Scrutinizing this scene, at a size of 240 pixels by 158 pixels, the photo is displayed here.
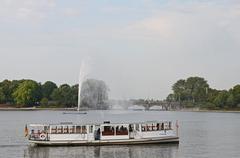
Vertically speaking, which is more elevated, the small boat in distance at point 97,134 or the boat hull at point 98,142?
the small boat in distance at point 97,134

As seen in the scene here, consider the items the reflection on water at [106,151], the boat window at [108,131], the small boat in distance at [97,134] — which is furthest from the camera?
the boat window at [108,131]

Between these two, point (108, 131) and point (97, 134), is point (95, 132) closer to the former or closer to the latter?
point (97, 134)

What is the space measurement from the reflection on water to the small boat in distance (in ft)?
4.52

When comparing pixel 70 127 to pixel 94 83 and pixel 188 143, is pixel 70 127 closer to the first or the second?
pixel 188 143

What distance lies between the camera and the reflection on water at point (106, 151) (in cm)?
7556

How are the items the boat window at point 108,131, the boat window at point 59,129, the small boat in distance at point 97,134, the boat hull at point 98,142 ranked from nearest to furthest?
the boat hull at point 98,142, the small boat in distance at point 97,134, the boat window at point 59,129, the boat window at point 108,131

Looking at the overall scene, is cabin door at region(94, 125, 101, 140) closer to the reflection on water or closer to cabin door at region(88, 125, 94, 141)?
cabin door at region(88, 125, 94, 141)

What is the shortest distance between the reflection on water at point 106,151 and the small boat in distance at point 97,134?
1.38 m

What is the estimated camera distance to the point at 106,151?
261ft

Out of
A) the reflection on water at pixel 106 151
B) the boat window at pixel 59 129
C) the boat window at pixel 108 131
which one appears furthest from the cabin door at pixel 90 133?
the boat window at pixel 59 129

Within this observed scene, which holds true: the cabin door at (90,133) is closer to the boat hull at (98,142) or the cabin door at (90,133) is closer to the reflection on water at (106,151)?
the boat hull at (98,142)

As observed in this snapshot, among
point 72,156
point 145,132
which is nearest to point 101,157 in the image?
point 72,156

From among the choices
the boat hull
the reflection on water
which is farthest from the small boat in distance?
the reflection on water

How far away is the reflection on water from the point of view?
75562mm
